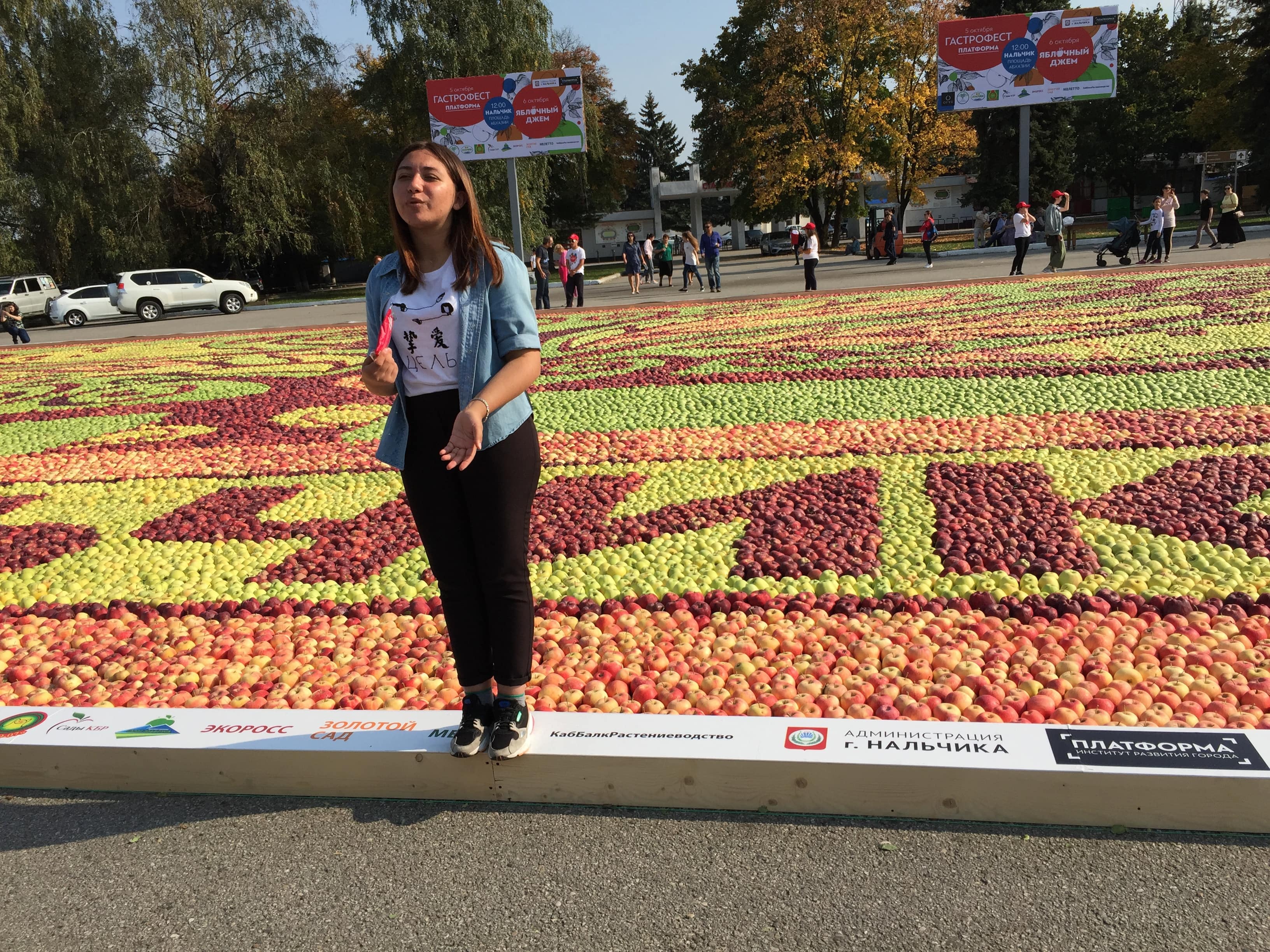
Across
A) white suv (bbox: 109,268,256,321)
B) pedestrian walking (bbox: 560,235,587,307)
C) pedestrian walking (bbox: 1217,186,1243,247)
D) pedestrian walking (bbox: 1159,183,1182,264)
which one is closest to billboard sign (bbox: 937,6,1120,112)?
pedestrian walking (bbox: 1217,186,1243,247)

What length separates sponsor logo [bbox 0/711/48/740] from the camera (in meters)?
2.97

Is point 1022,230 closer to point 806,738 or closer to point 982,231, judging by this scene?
point 982,231

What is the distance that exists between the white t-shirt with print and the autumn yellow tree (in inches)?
1546

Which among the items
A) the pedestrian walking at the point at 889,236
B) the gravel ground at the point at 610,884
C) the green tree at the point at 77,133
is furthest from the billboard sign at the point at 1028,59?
the gravel ground at the point at 610,884

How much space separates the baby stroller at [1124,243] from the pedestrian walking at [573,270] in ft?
35.4

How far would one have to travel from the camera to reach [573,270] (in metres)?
20.2

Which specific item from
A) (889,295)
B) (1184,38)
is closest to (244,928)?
(889,295)

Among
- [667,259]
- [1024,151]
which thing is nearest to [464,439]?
[667,259]

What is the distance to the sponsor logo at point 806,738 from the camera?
260cm

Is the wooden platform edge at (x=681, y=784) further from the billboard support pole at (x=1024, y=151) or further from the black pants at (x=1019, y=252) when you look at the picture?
the billboard support pole at (x=1024, y=151)

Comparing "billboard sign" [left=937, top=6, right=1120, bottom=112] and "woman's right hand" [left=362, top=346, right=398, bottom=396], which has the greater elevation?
"billboard sign" [left=937, top=6, right=1120, bottom=112]

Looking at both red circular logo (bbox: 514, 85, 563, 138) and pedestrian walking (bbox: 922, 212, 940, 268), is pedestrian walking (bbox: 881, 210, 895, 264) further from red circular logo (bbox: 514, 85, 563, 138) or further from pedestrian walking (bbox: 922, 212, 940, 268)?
red circular logo (bbox: 514, 85, 563, 138)

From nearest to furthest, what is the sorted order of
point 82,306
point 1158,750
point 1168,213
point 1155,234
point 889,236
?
1. point 1158,750
2. point 1168,213
3. point 1155,234
4. point 889,236
5. point 82,306

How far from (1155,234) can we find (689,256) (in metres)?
9.96
